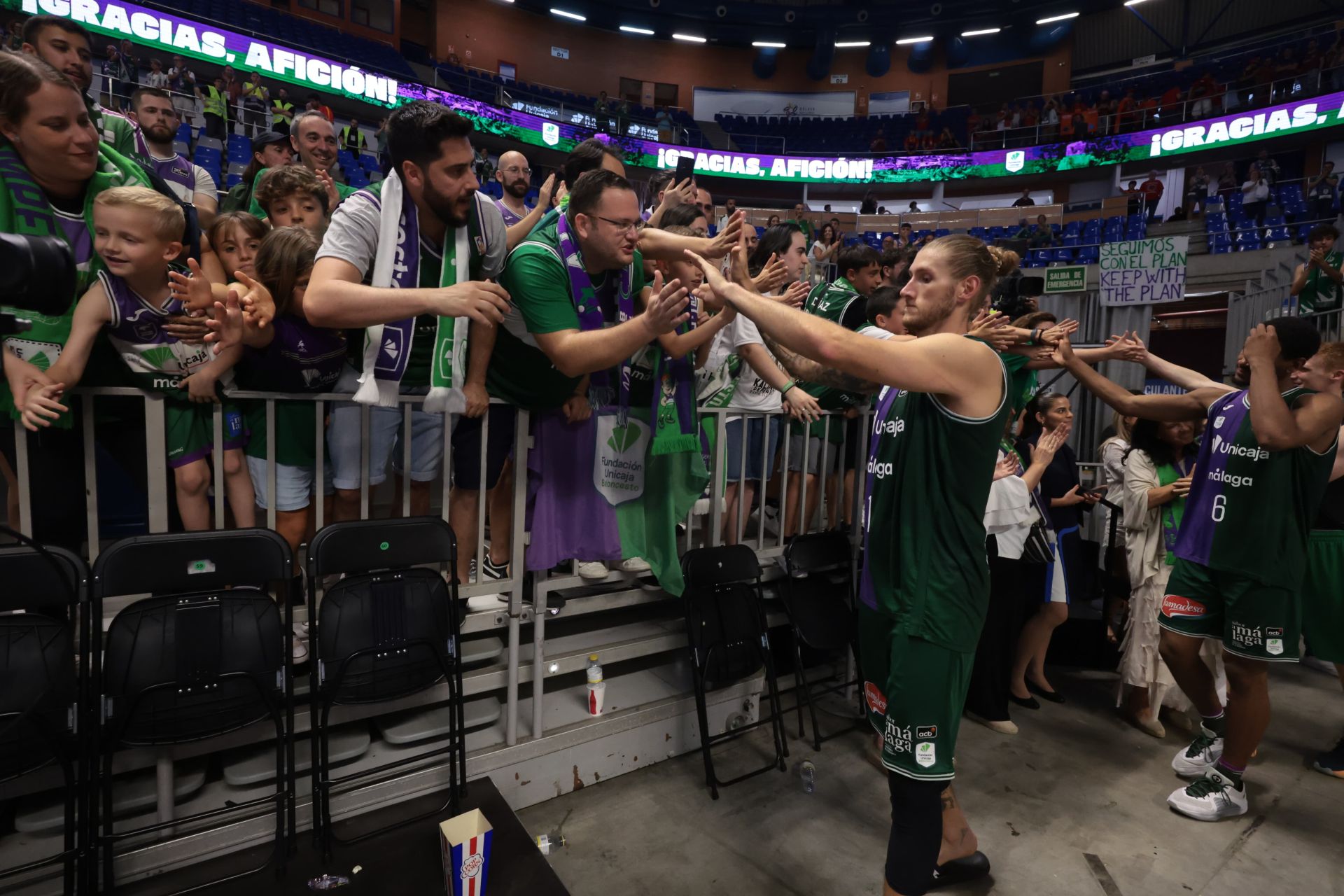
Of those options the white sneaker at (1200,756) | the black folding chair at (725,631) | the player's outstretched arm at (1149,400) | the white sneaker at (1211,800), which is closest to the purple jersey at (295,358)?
Answer: the black folding chair at (725,631)

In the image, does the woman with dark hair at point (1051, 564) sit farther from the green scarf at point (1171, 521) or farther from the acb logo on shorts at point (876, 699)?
the acb logo on shorts at point (876, 699)

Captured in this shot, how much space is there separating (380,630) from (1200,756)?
4.11 m

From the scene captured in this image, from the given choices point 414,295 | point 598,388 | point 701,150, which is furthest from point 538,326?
point 701,150

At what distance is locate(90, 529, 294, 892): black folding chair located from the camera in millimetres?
2041

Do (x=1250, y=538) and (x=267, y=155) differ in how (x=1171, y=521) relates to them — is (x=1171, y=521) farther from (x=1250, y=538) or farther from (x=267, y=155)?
(x=267, y=155)

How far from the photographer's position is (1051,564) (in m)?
4.11

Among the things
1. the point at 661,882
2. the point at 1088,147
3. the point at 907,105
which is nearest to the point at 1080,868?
the point at 661,882

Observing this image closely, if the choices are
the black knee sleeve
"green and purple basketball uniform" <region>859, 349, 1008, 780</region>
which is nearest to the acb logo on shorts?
"green and purple basketball uniform" <region>859, 349, 1008, 780</region>

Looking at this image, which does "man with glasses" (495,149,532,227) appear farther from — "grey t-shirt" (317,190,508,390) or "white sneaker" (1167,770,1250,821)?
"white sneaker" (1167,770,1250,821)

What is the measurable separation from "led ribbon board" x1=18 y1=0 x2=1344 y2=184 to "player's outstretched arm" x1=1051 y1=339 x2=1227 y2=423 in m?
12.2

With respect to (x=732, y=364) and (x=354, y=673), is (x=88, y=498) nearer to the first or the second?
(x=354, y=673)

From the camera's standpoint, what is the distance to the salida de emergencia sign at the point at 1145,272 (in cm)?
696

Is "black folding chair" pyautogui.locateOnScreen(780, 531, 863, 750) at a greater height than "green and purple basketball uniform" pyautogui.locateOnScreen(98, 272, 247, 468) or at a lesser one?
lesser

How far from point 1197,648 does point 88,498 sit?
190 inches
